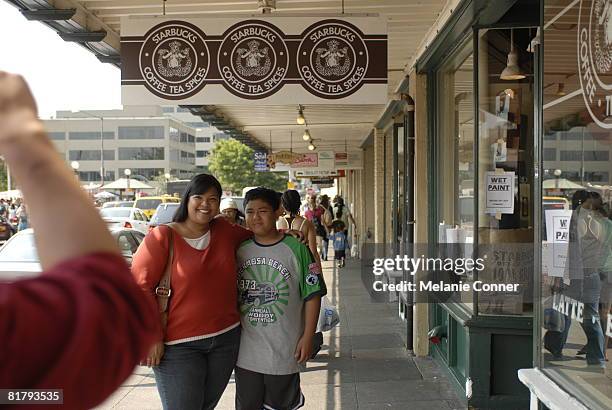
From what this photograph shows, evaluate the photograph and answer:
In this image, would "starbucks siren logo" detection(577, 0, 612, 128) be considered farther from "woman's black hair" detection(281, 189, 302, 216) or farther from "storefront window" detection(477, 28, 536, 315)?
"woman's black hair" detection(281, 189, 302, 216)

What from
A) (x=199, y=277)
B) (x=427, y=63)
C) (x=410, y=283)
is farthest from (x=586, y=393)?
(x=427, y=63)

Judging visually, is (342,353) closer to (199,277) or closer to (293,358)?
(293,358)

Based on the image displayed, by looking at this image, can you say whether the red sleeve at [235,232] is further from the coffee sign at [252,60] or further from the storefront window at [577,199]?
the storefront window at [577,199]

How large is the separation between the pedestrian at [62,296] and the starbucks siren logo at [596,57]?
2.64 metres

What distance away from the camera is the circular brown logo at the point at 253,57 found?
198 inches

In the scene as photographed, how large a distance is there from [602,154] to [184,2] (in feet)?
13.0

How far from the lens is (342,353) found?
732 centimetres

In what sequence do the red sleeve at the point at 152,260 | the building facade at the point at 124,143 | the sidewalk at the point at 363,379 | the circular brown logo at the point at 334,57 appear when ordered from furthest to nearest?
the building facade at the point at 124,143 < the sidewalk at the point at 363,379 < the circular brown logo at the point at 334,57 < the red sleeve at the point at 152,260

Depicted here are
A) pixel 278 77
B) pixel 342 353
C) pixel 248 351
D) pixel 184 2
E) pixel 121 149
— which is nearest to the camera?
pixel 248 351

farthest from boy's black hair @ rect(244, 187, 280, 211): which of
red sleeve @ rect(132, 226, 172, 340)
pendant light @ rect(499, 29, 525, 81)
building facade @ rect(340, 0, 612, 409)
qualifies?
pendant light @ rect(499, 29, 525, 81)

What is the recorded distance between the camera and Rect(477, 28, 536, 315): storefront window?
5.19 m

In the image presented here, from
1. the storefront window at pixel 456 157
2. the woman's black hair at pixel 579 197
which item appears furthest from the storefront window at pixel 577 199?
the storefront window at pixel 456 157

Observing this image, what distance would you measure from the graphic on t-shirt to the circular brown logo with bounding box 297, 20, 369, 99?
1.89 m

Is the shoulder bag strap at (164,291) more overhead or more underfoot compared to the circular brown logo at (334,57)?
more underfoot
